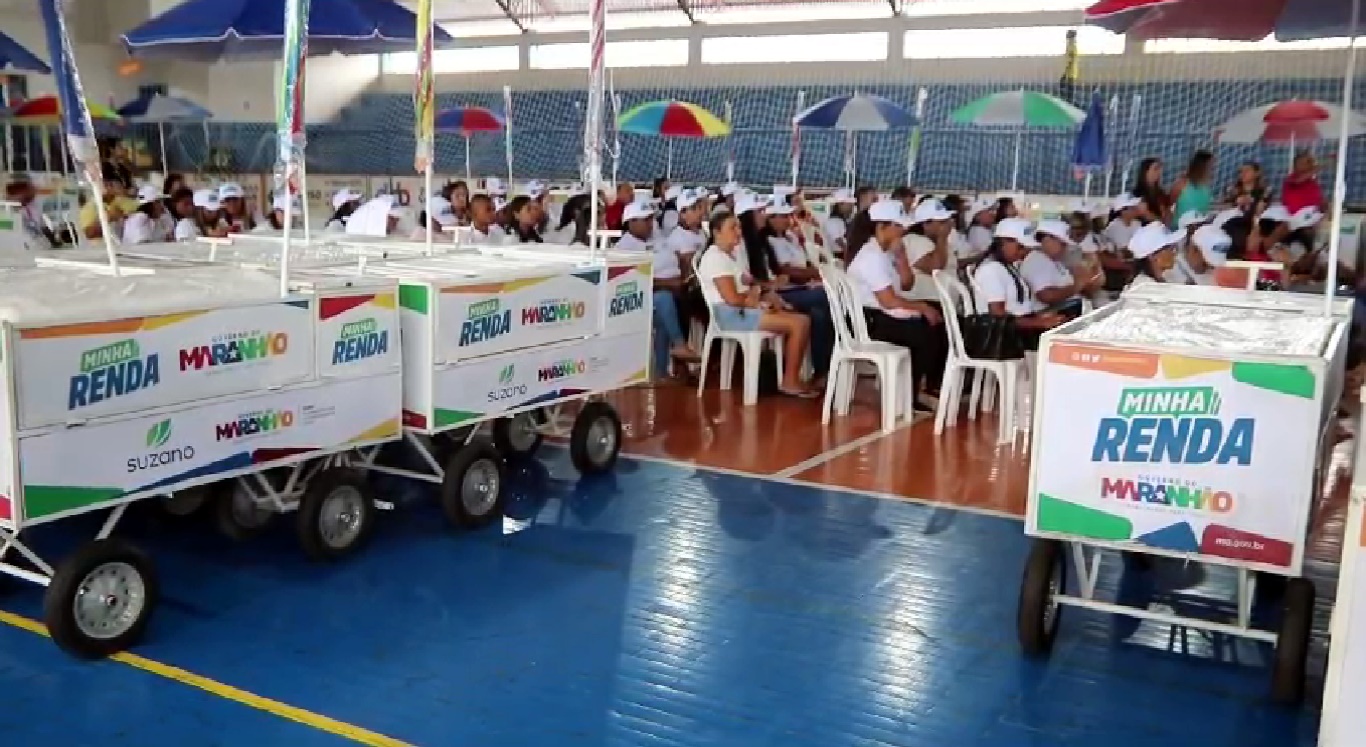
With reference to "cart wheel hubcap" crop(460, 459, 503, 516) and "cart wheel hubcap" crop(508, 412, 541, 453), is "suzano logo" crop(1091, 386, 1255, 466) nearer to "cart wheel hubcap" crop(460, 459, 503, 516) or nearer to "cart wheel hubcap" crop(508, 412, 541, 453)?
"cart wheel hubcap" crop(460, 459, 503, 516)

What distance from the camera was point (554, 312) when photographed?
5.63 m

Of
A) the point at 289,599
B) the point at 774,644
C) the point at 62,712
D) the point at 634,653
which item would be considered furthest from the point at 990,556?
the point at 62,712

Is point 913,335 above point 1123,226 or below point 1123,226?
below

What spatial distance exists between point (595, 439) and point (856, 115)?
21.5 feet

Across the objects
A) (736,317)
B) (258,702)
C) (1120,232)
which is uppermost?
(1120,232)

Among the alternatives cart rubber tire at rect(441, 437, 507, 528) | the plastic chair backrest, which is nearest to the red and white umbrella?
the plastic chair backrest

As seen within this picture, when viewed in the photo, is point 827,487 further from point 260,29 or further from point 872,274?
point 260,29

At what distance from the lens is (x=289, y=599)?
4.47 meters

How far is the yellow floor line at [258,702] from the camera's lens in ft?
11.2

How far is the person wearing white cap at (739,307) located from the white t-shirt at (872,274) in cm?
54

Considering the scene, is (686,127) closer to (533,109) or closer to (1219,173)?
(1219,173)

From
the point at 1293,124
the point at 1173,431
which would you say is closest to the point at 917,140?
the point at 1293,124

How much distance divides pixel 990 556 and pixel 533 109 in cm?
1753

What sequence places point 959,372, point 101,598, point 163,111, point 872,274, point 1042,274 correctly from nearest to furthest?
point 101,598 < point 959,372 < point 1042,274 < point 872,274 < point 163,111
